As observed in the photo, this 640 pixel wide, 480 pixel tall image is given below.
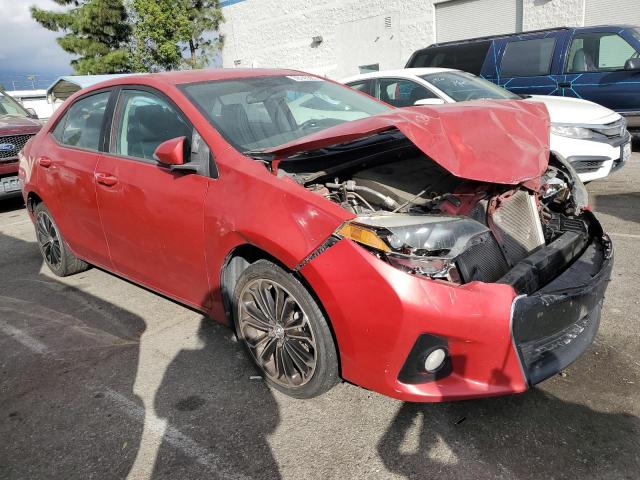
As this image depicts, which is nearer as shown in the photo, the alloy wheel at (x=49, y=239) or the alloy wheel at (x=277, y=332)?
the alloy wheel at (x=277, y=332)

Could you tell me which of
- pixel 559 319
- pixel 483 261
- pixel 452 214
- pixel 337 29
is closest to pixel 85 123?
pixel 452 214

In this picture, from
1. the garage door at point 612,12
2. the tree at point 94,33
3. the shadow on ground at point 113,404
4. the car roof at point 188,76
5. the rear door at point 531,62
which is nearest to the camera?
the shadow on ground at point 113,404

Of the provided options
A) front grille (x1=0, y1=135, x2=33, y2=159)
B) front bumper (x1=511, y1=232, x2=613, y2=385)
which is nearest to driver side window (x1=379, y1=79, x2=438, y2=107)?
front bumper (x1=511, y1=232, x2=613, y2=385)

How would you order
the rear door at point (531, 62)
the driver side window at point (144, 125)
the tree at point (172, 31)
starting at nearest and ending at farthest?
the driver side window at point (144, 125), the rear door at point (531, 62), the tree at point (172, 31)

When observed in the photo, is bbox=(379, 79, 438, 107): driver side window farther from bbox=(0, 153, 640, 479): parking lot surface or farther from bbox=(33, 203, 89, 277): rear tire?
bbox=(33, 203, 89, 277): rear tire

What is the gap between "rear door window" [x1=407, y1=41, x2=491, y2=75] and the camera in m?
9.25

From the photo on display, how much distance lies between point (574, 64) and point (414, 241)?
7840mm

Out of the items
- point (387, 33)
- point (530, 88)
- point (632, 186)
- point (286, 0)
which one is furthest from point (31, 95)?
point (632, 186)

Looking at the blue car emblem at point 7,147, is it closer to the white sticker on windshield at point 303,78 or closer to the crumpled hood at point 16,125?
the crumpled hood at point 16,125

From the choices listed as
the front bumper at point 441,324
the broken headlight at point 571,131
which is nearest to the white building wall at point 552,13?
the broken headlight at point 571,131

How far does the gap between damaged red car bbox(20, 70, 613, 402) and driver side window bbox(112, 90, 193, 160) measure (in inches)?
0.5

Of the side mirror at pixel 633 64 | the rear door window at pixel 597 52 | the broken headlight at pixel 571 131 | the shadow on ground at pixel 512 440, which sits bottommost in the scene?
the shadow on ground at pixel 512 440

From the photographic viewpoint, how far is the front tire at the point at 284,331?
2496 mm

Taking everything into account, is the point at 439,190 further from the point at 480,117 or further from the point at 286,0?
the point at 286,0
